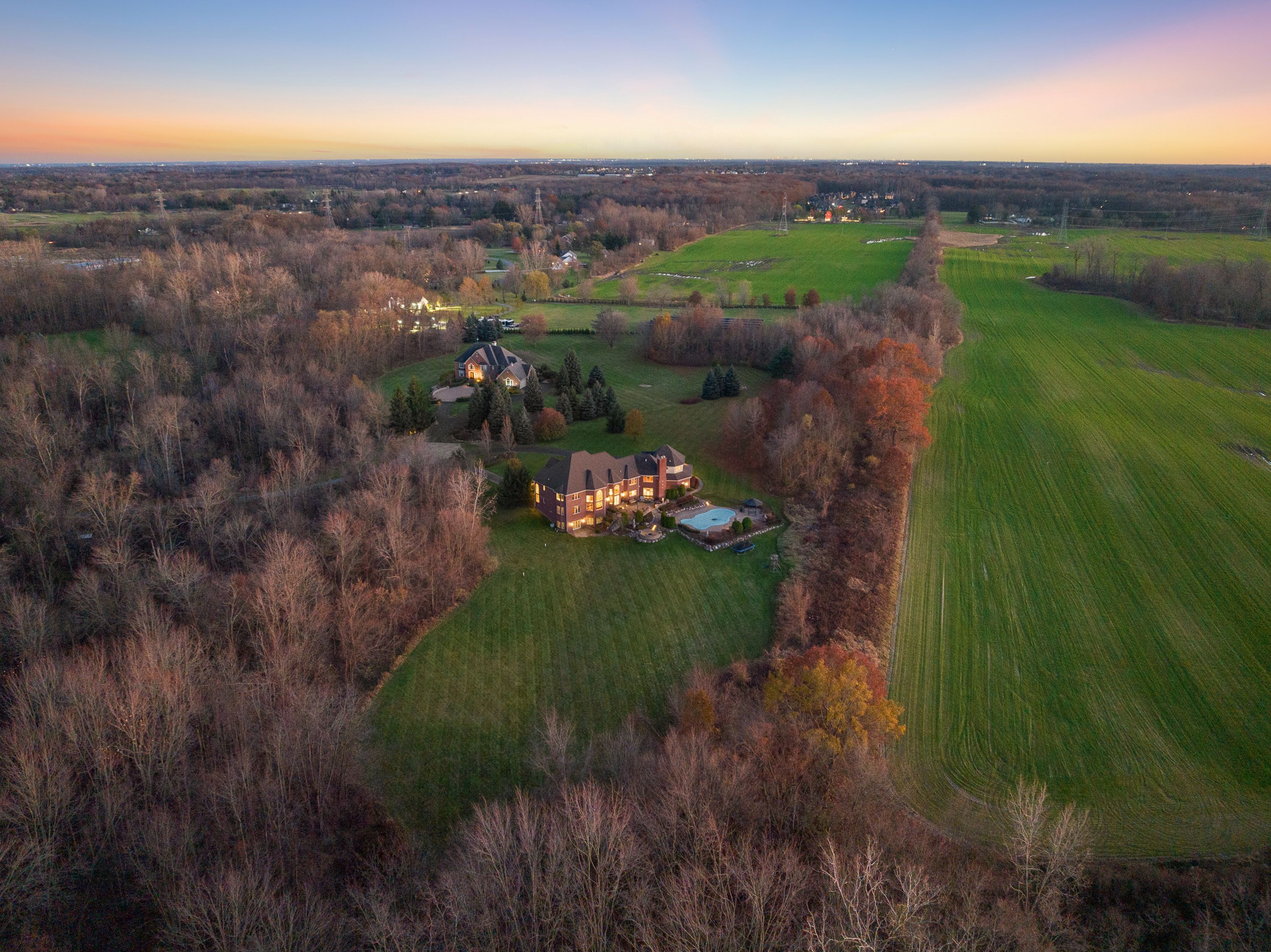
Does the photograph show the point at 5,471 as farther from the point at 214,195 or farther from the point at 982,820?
the point at 214,195

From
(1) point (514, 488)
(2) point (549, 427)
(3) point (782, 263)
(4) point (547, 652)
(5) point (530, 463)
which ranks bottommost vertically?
(4) point (547, 652)

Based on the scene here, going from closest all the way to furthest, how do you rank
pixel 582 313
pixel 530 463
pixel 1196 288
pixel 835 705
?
pixel 835 705, pixel 530 463, pixel 1196 288, pixel 582 313

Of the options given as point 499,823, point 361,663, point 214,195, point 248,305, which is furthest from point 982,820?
point 214,195

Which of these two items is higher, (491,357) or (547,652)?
(491,357)

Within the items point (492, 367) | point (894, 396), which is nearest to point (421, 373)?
point (492, 367)

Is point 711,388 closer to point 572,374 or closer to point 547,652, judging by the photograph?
point 572,374
